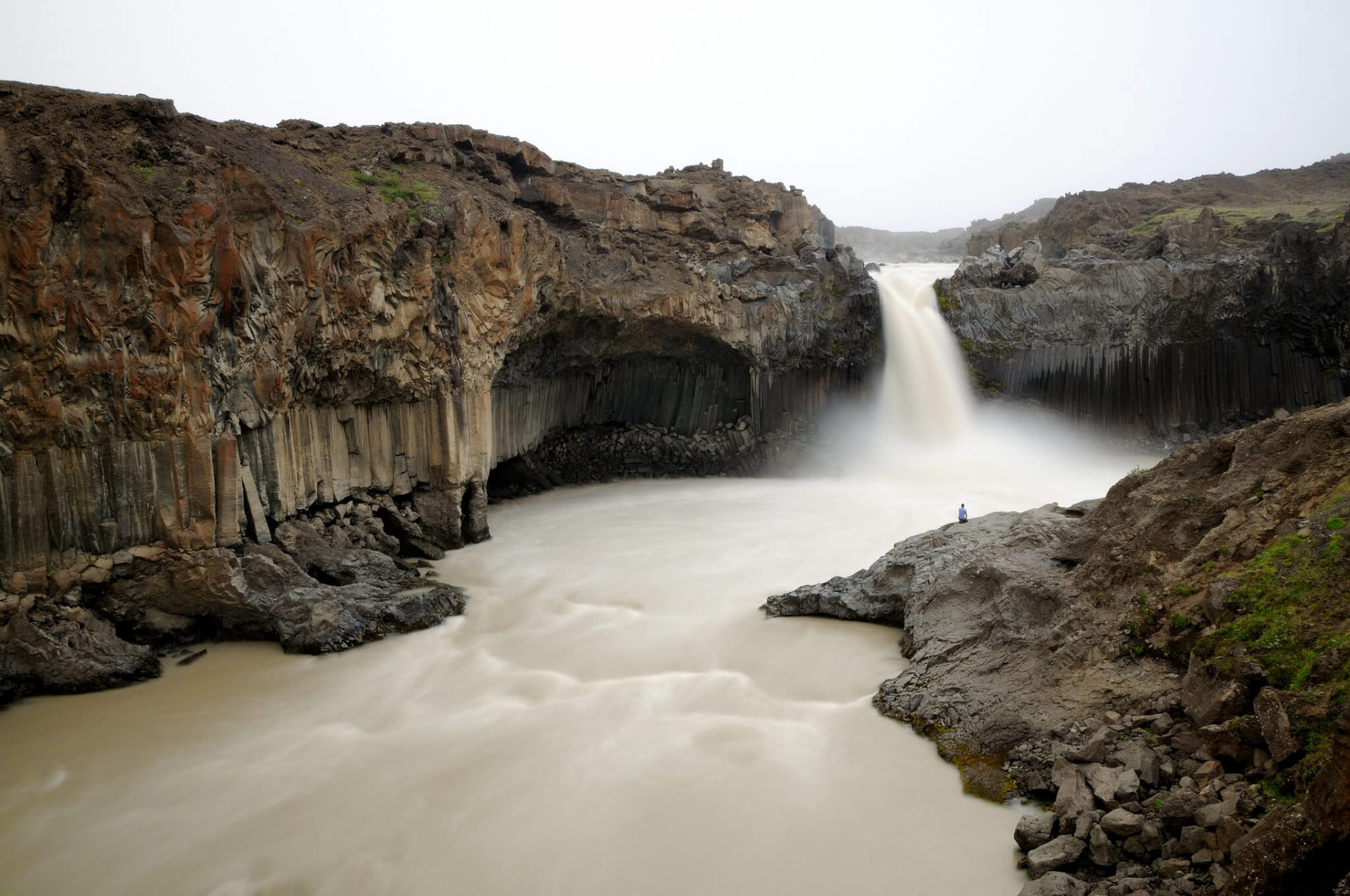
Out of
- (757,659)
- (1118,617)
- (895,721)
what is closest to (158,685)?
(757,659)

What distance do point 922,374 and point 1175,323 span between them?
7.80 meters

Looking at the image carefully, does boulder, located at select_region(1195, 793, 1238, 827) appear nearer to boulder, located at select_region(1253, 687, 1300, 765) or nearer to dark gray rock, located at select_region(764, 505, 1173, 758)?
boulder, located at select_region(1253, 687, 1300, 765)

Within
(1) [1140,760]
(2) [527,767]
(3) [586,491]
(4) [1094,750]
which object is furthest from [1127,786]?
(3) [586,491]

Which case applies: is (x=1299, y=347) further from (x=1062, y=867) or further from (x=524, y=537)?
(x=1062, y=867)

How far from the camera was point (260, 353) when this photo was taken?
12.4m

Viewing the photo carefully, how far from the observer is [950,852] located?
633cm

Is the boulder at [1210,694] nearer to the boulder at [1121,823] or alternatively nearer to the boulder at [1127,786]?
the boulder at [1127,786]

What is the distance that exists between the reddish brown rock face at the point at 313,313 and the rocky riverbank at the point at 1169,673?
9887 millimetres

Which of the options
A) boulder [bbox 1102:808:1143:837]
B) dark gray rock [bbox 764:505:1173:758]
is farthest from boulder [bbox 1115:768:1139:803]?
dark gray rock [bbox 764:505:1173:758]

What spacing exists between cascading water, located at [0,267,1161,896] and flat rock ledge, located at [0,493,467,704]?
12.7 inches

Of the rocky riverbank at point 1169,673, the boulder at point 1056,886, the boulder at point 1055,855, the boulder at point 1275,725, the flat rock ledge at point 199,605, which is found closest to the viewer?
the rocky riverbank at point 1169,673

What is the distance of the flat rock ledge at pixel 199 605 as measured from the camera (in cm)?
990

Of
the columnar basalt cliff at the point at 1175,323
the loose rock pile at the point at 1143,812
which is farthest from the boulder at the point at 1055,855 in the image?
the columnar basalt cliff at the point at 1175,323

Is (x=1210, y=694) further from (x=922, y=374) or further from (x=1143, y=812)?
(x=922, y=374)
